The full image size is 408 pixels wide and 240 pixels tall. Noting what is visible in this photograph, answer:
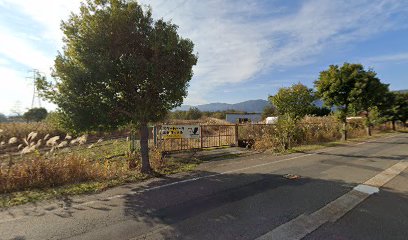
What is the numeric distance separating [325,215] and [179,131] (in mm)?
8789

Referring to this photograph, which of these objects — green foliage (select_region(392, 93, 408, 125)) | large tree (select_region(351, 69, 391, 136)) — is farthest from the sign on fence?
green foliage (select_region(392, 93, 408, 125))

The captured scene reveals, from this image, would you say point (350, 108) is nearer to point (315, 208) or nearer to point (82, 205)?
point (315, 208)

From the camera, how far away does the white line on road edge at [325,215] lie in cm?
411

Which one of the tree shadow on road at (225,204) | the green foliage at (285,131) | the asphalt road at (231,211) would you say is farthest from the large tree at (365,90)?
the tree shadow on road at (225,204)

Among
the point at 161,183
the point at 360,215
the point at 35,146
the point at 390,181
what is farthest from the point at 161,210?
the point at 390,181

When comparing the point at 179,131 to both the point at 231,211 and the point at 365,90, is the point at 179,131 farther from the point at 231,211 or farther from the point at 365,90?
the point at 365,90

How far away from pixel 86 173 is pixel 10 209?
A: 2.61 meters

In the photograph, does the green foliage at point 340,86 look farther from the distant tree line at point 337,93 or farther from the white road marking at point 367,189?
the white road marking at point 367,189

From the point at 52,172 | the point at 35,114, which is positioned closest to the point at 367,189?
the point at 52,172

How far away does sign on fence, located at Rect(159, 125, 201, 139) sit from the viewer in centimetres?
1255

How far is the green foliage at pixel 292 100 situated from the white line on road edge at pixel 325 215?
465 inches

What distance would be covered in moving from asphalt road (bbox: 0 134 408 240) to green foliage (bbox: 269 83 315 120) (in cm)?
1115

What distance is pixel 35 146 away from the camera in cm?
808

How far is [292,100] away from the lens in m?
19.0
